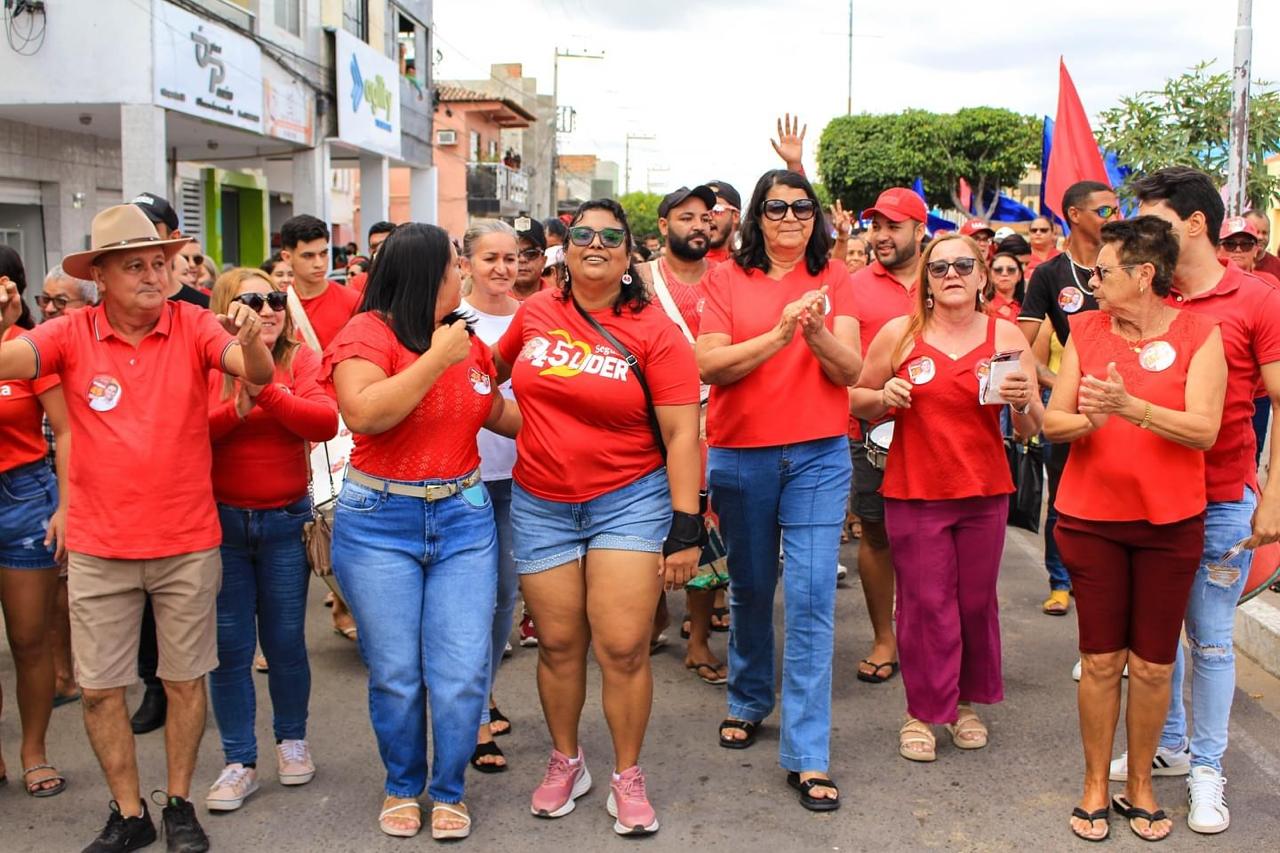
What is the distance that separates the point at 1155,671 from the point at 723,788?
5.05 ft

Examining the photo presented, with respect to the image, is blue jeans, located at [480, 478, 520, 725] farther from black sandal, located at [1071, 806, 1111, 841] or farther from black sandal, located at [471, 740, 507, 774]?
black sandal, located at [1071, 806, 1111, 841]

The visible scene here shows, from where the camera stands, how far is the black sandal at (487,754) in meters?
4.63

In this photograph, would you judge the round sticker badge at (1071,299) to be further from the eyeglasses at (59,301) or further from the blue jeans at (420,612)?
the eyeglasses at (59,301)

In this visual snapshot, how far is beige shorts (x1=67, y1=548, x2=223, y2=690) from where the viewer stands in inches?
150

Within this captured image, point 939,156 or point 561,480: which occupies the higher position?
point 939,156

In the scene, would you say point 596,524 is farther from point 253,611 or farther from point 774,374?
point 253,611

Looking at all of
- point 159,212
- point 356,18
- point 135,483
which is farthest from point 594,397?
point 356,18

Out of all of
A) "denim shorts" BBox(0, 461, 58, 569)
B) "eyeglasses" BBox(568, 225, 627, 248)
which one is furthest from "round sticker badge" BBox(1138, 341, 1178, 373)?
"denim shorts" BBox(0, 461, 58, 569)

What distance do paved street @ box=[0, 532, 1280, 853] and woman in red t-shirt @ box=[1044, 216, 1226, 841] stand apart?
34cm

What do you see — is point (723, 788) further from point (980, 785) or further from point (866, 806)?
point (980, 785)

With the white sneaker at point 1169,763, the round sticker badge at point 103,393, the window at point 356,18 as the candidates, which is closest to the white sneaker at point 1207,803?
the white sneaker at point 1169,763

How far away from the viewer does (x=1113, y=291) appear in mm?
3928

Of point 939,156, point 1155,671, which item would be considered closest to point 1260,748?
point 1155,671

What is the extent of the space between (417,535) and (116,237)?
1.33 m
